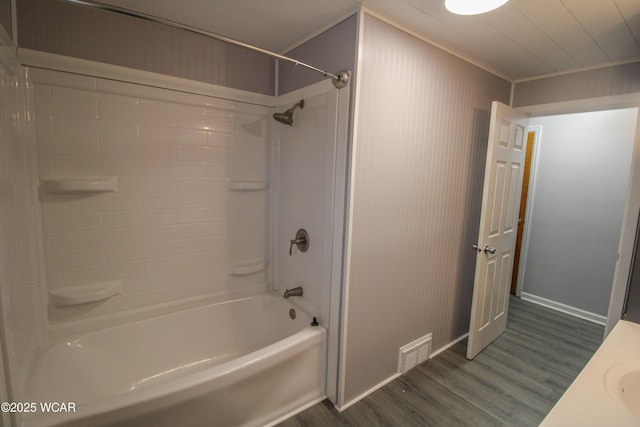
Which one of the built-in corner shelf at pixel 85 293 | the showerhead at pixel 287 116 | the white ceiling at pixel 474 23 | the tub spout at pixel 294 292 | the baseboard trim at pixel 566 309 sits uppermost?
the white ceiling at pixel 474 23

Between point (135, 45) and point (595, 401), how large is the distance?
2.56m

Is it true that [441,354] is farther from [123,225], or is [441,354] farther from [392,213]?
[123,225]

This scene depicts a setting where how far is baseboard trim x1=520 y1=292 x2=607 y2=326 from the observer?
→ 301cm

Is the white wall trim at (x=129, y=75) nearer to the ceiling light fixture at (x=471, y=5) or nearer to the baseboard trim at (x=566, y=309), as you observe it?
the ceiling light fixture at (x=471, y=5)

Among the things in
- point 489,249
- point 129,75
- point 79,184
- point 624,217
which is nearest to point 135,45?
point 129,75

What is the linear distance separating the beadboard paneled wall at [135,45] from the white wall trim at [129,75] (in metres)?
0.03

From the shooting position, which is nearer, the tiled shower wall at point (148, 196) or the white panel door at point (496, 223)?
the tiled shower wall at point (148, 196)

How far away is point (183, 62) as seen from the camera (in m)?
1.86

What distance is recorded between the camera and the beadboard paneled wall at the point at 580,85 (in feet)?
6.52

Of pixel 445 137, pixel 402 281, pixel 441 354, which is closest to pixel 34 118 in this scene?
Answer: pixel 402 281

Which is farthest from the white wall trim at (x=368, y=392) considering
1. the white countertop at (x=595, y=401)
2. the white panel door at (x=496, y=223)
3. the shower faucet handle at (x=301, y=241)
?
the white countertop at (x=595, y=401)

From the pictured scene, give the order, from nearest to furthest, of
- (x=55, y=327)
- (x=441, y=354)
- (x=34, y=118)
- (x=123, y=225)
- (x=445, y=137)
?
(x=34, y=118) → (x=55, y=327) → (x=123, y=225) → (x=445, y=137) → (x=441, y=354)

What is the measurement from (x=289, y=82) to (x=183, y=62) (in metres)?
0.68

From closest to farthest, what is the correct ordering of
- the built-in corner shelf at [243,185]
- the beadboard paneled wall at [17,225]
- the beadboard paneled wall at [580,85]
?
the beadboard paneled wall at [17,225]
the beadboard paneled wall at [580,85]
the built-in corner shelf at [243,185]
